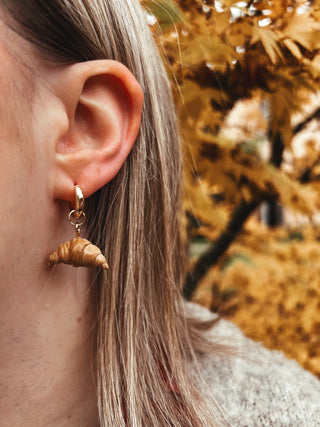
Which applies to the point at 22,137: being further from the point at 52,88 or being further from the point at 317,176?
the point at 317,176

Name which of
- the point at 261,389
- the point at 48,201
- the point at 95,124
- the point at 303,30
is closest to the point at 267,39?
the point at 303,30

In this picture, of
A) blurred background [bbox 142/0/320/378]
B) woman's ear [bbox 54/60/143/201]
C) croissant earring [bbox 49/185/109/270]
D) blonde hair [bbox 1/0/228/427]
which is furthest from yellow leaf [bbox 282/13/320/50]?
croissant earring [bbox 49/185/109/270]

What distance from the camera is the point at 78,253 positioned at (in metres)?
0.98

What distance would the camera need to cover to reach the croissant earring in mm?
971

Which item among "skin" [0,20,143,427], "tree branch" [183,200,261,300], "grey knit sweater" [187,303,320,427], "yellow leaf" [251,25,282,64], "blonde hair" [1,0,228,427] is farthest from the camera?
"tree branch" [183,200,261,300]

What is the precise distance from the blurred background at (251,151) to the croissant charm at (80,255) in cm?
62

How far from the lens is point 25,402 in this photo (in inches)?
42.3

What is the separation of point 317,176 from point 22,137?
1625 millimetres

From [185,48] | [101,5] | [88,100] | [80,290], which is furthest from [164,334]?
[185,48]

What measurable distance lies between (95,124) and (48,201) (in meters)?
0.19

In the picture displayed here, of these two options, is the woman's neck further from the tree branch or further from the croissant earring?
the tree branch

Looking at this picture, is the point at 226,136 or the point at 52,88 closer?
the point at 52,88

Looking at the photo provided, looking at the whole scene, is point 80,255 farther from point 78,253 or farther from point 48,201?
point 48,201

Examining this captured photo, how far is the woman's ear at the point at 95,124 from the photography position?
102cm
